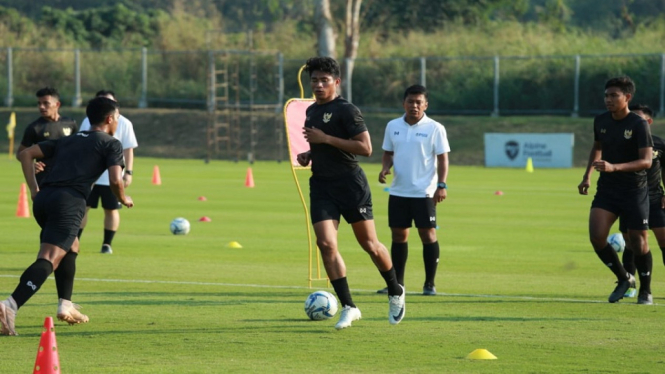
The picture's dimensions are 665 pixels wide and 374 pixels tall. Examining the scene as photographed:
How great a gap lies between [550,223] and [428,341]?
1184 cm

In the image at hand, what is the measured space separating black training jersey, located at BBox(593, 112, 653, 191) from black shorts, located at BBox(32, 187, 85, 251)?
4.89 meters

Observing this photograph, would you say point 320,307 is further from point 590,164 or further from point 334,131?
point 590,164

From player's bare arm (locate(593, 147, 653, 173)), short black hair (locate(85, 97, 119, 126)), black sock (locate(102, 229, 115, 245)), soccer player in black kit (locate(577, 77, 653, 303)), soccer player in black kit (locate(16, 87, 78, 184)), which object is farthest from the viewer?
black sock (locate(102, 229, 115, 245))

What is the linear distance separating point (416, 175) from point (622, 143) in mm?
2037

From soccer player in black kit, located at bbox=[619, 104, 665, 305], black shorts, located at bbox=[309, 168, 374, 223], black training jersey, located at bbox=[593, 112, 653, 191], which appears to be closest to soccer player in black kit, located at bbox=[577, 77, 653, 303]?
black training jersey, located at bbox=[593, 112, 653, 191]

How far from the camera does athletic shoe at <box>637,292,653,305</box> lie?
37.7ft

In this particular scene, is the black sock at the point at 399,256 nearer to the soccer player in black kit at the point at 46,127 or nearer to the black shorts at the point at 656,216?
the black shorts at the point at 656,216

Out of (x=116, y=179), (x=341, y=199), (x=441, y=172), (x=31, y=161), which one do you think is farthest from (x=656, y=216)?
(x=31, y=161)

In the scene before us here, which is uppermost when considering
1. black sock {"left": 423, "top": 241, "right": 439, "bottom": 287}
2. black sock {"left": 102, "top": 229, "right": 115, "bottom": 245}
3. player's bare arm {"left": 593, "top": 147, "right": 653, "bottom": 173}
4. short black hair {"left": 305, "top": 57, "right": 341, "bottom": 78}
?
short black hair {"left": 305, "top": 57, "right": 341, "bottom": 78}

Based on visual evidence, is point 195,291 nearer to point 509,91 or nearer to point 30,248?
point 30,248

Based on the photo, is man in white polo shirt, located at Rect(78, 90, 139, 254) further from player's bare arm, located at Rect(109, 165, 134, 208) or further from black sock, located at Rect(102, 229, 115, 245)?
player's bare arm, located at Rect(109, 165, 134, 208)

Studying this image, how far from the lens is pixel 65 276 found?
10.0 m

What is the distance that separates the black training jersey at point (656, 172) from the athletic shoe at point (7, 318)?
622 cm

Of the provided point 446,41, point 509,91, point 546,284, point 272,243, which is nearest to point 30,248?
point 272,243
